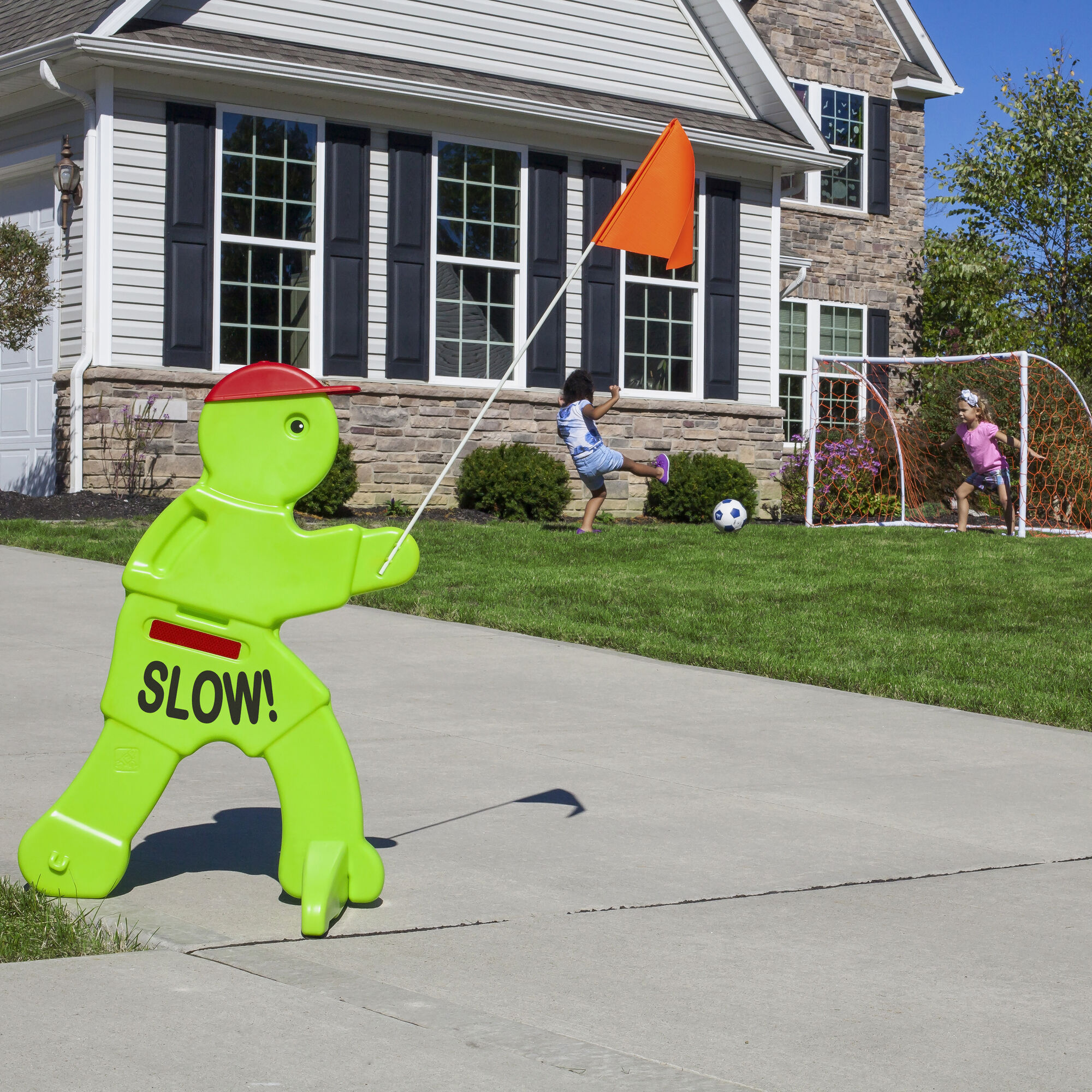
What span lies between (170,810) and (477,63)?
14.2 m

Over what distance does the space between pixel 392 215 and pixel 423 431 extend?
2.35m

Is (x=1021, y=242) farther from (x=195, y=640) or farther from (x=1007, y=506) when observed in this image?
(x=195, y=640)

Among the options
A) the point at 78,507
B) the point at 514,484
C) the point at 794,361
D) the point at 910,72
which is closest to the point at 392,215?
the point at 514,484

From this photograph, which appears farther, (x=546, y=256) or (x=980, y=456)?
(x=546, y=256)

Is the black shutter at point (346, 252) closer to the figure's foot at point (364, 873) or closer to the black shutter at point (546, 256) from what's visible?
the black shutter at point (546, 256)

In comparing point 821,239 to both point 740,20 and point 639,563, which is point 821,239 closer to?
point 740,20

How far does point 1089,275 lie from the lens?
78.4 ft

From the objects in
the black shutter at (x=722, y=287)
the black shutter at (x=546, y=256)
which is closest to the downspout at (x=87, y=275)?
the black shutter at (x=546, y=256)

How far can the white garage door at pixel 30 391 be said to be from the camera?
16.0 meters

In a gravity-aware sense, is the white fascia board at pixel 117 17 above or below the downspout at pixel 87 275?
above

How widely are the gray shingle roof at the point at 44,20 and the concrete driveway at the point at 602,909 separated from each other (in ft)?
31.5

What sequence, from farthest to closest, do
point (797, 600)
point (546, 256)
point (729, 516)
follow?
point (546, 256) < point (729, 516) < point (797, 600)

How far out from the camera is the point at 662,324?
19.0m

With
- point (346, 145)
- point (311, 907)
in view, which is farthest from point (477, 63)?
point (311, 907)
